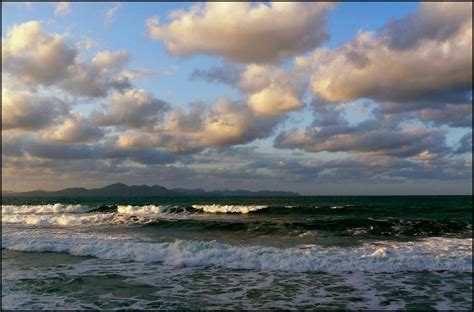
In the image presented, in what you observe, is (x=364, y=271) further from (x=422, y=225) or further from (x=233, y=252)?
(x=422, y=225)

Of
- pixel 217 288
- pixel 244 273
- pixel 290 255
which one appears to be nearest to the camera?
pixel 217 288

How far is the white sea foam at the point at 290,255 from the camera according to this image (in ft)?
49.7

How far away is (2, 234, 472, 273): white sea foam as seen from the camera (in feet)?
49.7

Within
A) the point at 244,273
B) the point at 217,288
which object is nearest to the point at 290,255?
the point at 244,273

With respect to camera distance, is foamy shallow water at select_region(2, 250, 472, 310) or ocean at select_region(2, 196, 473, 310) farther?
ocean at select_region(2, 196, 473, 310)

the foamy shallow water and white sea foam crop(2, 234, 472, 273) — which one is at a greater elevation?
white sea foam crop(2, 234, 472, 273)

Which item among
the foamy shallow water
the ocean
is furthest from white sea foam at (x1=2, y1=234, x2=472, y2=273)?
the foamy shallow water

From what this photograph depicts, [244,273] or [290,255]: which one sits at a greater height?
[290,255]

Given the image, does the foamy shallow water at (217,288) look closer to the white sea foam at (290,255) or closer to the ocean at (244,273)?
the ocean at (244,273)

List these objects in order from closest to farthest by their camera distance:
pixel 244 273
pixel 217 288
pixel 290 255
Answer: pixel 217 288, pixel 244 273, pixel 290 255

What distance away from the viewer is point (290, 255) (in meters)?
16.6

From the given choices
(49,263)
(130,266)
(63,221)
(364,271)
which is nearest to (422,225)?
(364,271)

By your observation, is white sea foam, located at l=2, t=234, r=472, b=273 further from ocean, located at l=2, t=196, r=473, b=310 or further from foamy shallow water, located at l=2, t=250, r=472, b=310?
foamy shallow water, located at l=2, t=250, r=472, b=310

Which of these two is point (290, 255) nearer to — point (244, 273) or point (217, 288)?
point (244, 273)
